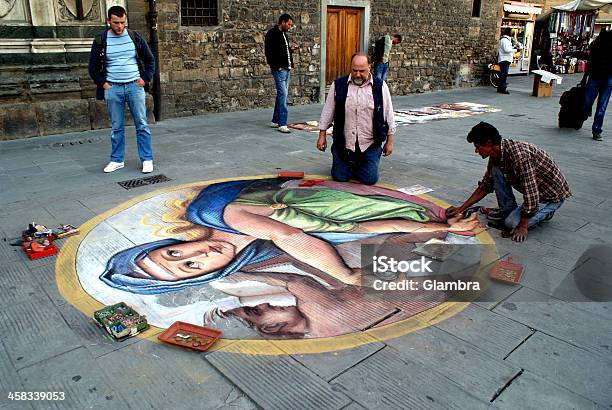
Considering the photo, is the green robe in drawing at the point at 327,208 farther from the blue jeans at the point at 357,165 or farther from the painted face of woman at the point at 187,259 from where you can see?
the painted face of woman at the point at 187,259

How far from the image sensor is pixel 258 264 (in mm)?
3654

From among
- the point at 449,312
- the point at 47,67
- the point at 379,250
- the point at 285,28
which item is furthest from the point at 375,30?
the point at 449,312

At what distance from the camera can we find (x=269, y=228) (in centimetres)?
432

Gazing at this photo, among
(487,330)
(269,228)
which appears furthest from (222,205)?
(487,330)

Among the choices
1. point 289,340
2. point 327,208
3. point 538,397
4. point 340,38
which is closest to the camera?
point 538,397

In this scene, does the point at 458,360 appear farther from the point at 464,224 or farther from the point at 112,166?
the point at 112,166

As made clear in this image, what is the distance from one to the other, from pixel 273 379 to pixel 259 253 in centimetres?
147

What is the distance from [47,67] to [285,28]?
380cm

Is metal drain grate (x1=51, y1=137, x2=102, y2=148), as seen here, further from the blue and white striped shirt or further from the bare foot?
the bare foot

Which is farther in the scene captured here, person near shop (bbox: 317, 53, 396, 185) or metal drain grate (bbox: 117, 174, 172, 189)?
metal drain grate (bbox: 117, 174, 172, 189)

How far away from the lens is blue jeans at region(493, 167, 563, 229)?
4234 millimetres

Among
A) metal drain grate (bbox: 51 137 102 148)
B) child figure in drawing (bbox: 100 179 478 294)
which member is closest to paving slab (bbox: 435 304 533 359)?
child figure in drawing (bbox: 100 179 478 294)

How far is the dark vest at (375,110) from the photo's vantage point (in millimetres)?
5328

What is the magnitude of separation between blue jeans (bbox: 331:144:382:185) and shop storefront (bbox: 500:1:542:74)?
16.4m
